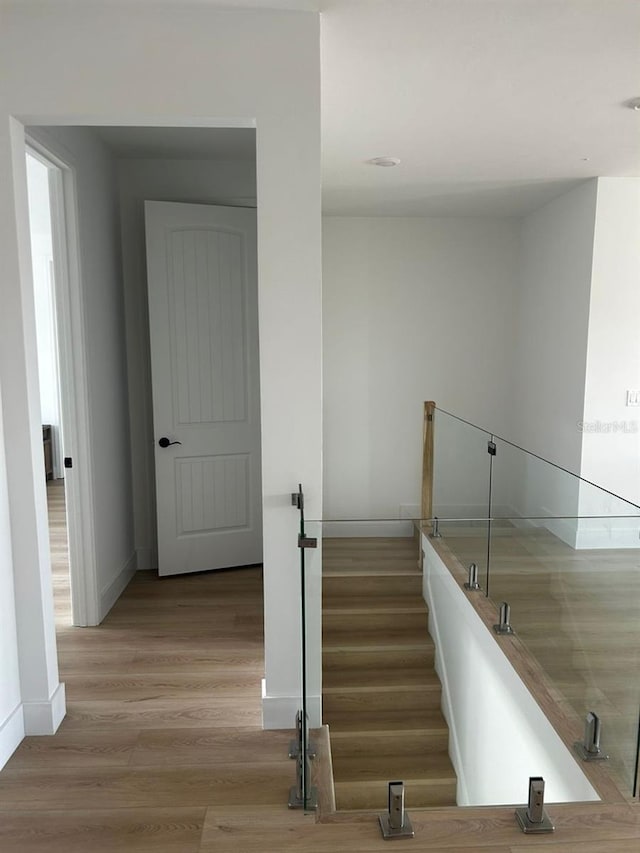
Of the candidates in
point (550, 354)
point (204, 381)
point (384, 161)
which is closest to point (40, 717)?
point (204, 381)

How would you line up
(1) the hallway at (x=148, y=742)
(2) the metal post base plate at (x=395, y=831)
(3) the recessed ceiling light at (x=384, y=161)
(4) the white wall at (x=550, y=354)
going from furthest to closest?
(4) the white wall at (x=550, y=354) < (3) the recessed ceiling light at (x=384, y=161) < (1) the hallway at (x=148, y=742) < (2) the metal post base plate at (x=395, y=831)

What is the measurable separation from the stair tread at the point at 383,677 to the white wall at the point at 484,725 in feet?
0.19

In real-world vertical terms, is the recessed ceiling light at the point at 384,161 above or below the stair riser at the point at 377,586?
above

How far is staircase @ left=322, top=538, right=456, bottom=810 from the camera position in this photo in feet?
7.38

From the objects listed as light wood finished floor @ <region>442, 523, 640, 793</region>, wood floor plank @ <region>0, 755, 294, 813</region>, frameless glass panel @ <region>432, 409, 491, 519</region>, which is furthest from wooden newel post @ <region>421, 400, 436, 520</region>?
wood floor plank @ <region>0, 755, 294, 813</region>

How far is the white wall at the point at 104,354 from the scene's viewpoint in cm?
333

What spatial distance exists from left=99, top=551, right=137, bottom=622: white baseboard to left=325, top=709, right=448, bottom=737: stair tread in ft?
5.65

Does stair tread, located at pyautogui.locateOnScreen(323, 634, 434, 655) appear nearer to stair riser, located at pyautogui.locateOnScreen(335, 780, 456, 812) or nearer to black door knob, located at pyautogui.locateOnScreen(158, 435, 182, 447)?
stair riser, located at pyautogui.locateOnScreen(335, 780, 456, 812)

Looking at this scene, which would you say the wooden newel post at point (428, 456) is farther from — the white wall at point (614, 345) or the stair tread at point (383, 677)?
the stair tread at point (383, 677)

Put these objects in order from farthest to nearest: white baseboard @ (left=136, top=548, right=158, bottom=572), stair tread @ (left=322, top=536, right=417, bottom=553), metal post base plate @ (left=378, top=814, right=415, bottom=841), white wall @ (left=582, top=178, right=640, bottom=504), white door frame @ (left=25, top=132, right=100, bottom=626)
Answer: white wall @ (left=582, top=178, right=640, bottom=504) < white baseboard @ (left=136, top=548, right=158, bottom=572) < white door frame @ (left=25, top=132, right=100, bottom=626) < stair tread @ (left=322, top=536, right=417, bottom=553) < metal post base plate @ (left=378, top=814, right=415, bottom=841)

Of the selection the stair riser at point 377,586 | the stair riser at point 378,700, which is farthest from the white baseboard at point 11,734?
the stair riser at point 377,586

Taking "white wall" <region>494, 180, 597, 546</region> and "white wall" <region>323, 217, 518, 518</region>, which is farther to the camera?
"white wall" <region>323, 217, 518, 518</region>

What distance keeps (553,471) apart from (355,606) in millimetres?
2335

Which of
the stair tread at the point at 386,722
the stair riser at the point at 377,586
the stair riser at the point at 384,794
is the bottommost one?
the stair riser at the point at 384,794
